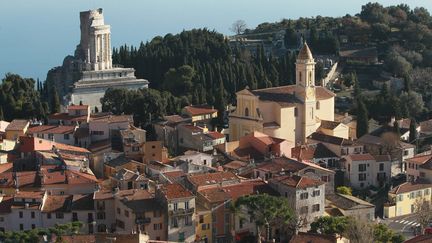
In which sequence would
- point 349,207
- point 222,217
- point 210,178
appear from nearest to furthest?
1. point 222,217
2. point 210,178
3. point 349,207

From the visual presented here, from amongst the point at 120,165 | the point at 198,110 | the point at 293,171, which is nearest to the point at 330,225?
the point at 293,171

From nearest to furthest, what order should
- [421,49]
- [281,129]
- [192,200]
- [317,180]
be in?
[192,200] < [317,180] < [281,129] < [421,49]

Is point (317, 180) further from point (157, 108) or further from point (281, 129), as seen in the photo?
point (157, 108)

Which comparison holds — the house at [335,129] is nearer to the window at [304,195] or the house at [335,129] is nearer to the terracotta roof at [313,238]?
the window at [304,195]

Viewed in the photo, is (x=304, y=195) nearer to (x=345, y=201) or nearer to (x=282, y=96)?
(x=345, y=201)

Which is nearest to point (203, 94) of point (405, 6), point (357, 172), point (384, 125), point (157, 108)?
point (157, 108)

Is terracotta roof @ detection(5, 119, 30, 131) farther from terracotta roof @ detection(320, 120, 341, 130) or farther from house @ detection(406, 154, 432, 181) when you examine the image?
house @ detection(406, 154, 432, 181)
